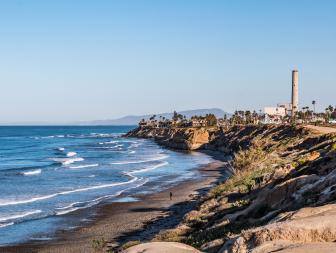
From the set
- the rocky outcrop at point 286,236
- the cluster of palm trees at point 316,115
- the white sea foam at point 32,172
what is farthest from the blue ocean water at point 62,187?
the cluster of palm trees at point 316,115

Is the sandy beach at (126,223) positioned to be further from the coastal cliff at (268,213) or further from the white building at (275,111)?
the white building at (275,111)

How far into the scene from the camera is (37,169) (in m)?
64.2

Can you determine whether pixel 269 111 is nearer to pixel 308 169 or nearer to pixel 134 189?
pixel 134 189

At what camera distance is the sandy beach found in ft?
84.5

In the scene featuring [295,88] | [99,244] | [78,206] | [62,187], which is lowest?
[62,187]

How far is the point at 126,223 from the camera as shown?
31094 millimetres

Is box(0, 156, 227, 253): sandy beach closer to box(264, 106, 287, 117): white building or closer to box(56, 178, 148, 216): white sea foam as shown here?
box(56, 178, 148, 216): white sea foam

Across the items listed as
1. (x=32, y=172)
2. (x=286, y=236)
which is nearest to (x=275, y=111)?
(x=32, y=172)

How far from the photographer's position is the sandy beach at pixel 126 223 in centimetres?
2575

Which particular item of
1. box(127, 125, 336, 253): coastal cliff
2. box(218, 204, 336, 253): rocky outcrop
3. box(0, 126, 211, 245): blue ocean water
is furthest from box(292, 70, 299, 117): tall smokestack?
box(218, 204, 336, 253): rocky outcrop

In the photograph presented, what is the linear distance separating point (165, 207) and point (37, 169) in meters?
32.1

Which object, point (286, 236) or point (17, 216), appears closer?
point (286, 236)

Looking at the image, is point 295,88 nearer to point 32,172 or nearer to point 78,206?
point 32,172

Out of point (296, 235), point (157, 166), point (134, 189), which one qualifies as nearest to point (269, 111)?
point (157, 166)
